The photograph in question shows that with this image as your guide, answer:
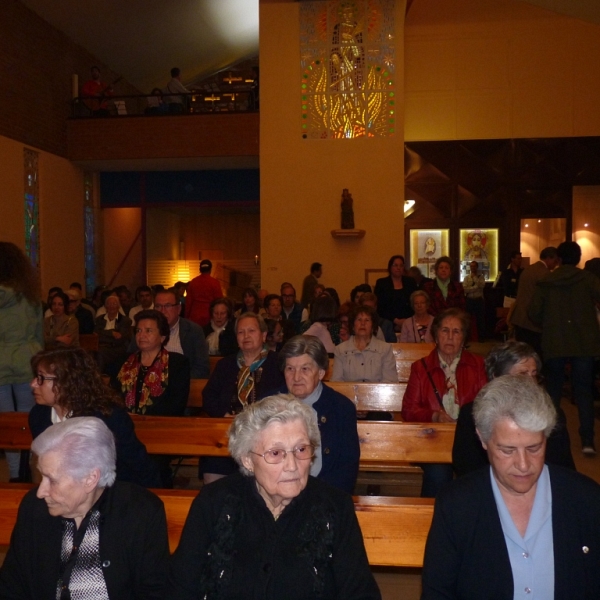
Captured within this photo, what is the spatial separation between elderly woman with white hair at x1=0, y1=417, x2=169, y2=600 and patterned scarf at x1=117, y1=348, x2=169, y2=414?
195cm

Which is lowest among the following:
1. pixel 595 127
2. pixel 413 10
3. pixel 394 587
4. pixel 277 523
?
pixel 394 587

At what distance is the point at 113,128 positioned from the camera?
14.4 meters

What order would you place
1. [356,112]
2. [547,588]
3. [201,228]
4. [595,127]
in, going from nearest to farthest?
1. [547,588]
2. [356,112]
3. [595,127]
4. [201,228]

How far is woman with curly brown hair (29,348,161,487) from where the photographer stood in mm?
3070

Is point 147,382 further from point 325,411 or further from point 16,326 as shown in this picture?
point 325,411

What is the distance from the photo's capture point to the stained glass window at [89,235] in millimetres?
15875

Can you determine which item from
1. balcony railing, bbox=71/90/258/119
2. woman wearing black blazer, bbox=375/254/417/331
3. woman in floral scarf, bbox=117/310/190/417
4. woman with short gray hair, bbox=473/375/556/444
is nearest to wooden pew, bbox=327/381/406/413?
woman in floral scarf, bbox=117/310/190/417

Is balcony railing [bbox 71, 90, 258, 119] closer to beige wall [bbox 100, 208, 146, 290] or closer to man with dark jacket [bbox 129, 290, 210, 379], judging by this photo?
beige wall [bbox 100, 208, 146, 290]

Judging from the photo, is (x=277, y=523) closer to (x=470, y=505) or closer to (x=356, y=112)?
(x=470, y=505)

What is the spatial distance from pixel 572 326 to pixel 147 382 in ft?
10.9

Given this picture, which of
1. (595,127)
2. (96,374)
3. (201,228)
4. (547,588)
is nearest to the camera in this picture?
(547,588)

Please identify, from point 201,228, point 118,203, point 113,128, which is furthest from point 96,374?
point 201,228

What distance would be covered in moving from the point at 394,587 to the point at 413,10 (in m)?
12.3

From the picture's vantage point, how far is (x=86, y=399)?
3.08 m
